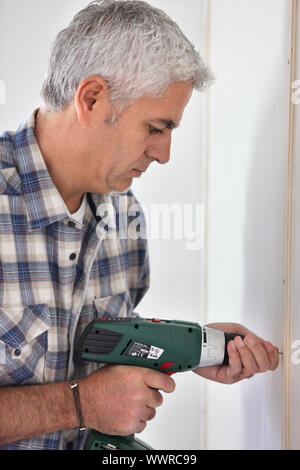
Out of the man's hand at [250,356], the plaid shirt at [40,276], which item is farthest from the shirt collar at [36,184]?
the man's hand at [250,356]

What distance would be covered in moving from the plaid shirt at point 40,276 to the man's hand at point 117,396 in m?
0.11

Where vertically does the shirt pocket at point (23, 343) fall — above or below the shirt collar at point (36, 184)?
below

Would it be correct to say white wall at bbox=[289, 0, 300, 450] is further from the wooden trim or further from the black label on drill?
the black label on drill

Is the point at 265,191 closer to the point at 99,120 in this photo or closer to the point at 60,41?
the point at 99,120

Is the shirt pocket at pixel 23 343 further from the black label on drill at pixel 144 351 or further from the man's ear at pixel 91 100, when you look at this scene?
the man's ear at pixel 91 100

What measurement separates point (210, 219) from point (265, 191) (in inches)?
17.6

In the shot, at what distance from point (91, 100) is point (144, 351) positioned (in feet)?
1.74

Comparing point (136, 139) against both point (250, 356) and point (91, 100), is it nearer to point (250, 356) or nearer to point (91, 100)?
point (91, 100)

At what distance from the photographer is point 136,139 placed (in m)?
0.99

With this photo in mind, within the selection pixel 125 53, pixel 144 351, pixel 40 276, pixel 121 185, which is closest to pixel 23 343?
pixel 40 276

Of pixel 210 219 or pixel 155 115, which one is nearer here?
pixel 155 115

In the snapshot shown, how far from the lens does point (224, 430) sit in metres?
1.56

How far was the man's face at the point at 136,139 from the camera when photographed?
970 mm
